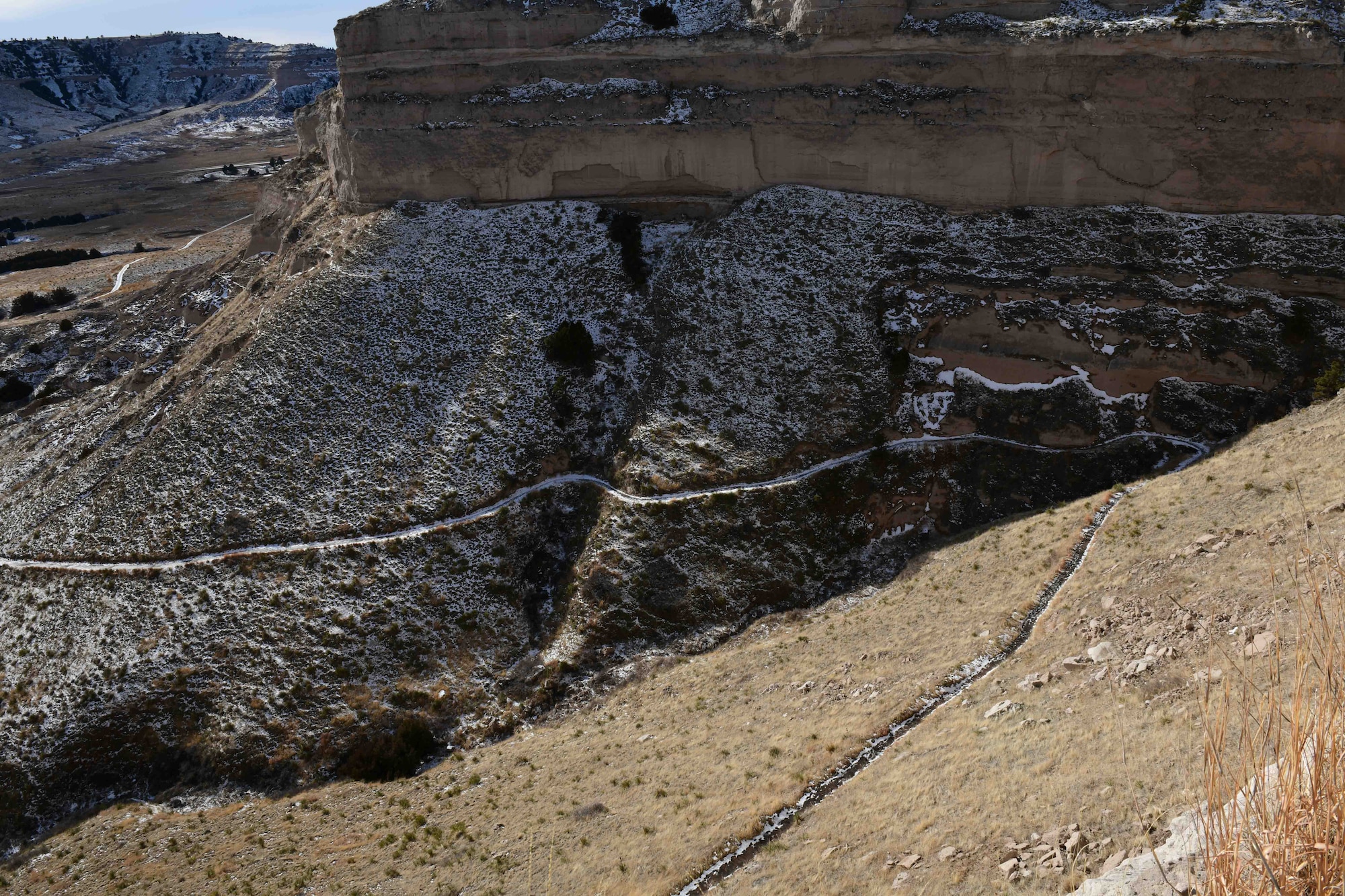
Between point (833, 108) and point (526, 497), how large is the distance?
20.8 meters

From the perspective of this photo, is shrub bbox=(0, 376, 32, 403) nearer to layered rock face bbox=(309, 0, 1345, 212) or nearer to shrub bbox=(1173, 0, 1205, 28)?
layered rock face bbox=(309, 0, 1345, 212)

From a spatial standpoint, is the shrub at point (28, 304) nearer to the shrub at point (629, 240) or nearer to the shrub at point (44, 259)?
the shrub at point (44, 259)

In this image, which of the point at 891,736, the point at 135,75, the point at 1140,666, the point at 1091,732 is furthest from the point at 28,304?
the point at 135,75

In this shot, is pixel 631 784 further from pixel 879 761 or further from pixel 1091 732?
pixel 1091 732

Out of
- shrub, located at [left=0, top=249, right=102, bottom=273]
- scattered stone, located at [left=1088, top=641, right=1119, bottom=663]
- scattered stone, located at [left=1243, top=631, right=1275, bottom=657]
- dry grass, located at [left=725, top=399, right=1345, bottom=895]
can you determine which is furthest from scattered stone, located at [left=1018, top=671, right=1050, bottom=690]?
shrub, located at [left=0, top=249, right=102, bottom=273]

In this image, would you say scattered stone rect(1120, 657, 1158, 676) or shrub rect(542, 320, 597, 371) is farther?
shrub rect(542, 320, 597, 371)

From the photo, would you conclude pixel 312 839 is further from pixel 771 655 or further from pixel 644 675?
pixel 771 655

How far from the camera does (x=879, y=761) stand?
18.3 m

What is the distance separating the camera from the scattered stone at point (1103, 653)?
17.6 meters

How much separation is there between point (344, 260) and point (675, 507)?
19.3m

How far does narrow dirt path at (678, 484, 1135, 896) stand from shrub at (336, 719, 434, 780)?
11216 mm

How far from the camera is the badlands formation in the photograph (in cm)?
1962

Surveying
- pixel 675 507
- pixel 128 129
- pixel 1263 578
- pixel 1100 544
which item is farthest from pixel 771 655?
pixel 128 129

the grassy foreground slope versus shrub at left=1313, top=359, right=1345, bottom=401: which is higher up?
shrub at left=1313, top=359, right=1345, bottom=401
